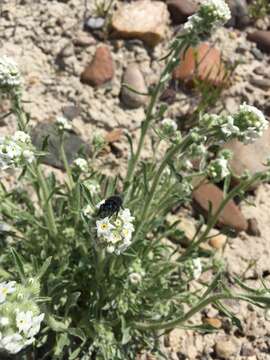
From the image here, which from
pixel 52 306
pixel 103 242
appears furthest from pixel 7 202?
pixel 103 242

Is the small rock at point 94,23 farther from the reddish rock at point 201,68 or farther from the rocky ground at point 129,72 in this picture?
the reddish rock at point 201,68

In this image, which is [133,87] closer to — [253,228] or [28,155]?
[253,228]

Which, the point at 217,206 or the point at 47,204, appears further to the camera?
the point at 217,206

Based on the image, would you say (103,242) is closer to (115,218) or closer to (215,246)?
(115,218)

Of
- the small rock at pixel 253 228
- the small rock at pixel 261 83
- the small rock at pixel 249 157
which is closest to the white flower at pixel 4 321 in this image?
the small rock at pixel 253 228

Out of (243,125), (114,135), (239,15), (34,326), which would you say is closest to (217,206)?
(114,135)

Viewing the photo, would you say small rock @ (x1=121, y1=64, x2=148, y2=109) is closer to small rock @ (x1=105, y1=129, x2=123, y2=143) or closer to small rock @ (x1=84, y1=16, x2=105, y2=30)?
small rock @ (x1=105, y1=129, x2=123, y2=143)
